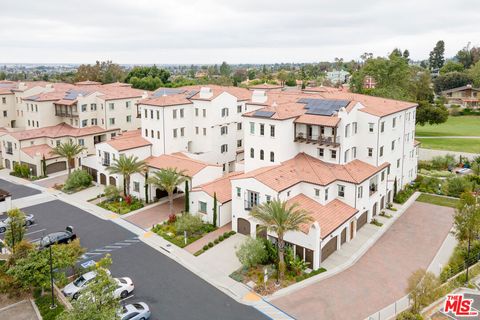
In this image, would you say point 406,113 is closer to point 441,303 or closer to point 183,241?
point 441,303

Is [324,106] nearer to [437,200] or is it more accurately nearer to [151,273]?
[437,200]

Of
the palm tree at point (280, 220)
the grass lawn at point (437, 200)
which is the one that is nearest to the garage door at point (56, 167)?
the palm tree at point (280, 220)

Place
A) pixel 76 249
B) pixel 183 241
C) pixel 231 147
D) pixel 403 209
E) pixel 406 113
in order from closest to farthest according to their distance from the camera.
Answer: pixel 76 249
pixel 183 241
pixel 403 209
pixel 406 113
pixel 231 147

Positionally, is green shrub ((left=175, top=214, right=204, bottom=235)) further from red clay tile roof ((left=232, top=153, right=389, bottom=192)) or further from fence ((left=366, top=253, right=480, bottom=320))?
fence ((left=366, top=253, right=480, bottom=320))

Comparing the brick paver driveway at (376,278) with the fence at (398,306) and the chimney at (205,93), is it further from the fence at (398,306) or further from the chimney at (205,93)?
the chimney at (205,93)

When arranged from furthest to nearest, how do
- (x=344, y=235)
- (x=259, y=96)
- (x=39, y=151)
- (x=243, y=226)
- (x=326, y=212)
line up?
(x=39, y=151) → (x=259, y=96) → (x=243, y=226) → (x=344, y=235) → (x=326, y=212)

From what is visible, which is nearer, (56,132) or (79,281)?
(79,281)

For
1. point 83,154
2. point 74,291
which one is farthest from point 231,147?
point 74,291

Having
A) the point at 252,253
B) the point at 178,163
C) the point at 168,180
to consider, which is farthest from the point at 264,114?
the point at 252,253
